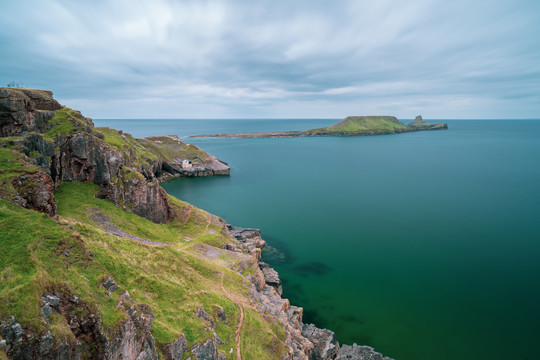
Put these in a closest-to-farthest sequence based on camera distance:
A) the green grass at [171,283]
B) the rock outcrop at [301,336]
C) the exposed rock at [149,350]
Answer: the exposed rock at [149,350]
the green grass at [171,283]
the rock outcrop at [301,336]

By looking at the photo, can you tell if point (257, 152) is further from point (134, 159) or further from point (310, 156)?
point (134, 159)

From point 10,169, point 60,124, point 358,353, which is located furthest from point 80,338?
point 60,124

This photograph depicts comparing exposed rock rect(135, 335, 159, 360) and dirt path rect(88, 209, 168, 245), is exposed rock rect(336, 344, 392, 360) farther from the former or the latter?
dirt path rect(88, 209, 168, 245)

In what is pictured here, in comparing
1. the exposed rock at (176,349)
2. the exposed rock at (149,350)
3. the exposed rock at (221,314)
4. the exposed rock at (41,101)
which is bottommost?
the exposed rock at (221,314)

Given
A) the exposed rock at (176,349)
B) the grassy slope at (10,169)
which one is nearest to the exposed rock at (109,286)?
the exposed rock at (176,349)

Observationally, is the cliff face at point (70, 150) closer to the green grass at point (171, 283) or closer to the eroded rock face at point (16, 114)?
the eroded rock face at point (16, 114)

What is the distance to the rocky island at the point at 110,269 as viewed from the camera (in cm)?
1319

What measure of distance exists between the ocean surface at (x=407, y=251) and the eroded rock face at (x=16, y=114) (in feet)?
139

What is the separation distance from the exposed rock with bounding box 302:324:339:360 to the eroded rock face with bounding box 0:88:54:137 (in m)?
44.8

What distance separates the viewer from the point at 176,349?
18.2 metres

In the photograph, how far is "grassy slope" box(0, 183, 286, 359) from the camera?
524 inches

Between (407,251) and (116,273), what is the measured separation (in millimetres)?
53294

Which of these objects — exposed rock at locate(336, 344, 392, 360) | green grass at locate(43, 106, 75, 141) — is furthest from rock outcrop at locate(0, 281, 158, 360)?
green grass at locate(43, 106, 75, 141)

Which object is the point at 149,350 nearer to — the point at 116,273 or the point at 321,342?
the point at 116,273
